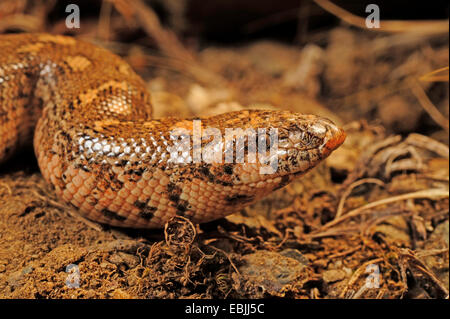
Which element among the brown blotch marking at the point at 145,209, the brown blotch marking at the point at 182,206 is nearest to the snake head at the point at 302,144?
the brown blotch marking at the point at 182,206

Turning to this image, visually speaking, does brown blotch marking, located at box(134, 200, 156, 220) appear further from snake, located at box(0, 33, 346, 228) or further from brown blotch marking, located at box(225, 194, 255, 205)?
brown blotch marking, located at box(225, 194, 255, 205)

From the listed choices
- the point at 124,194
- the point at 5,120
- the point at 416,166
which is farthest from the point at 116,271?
the point at 416,166

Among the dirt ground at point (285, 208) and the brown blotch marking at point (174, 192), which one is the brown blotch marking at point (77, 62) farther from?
the brown blotch marking at point (174, 192)

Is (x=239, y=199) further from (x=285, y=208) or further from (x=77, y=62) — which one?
(x=77, y=62)

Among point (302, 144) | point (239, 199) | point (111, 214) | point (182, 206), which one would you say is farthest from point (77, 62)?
point (302, 144)

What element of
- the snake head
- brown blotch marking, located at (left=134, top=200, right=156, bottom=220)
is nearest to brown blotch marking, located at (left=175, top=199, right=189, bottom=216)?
brown blotch marking, located at (left=134, top=200, right=156, bottom=220)
